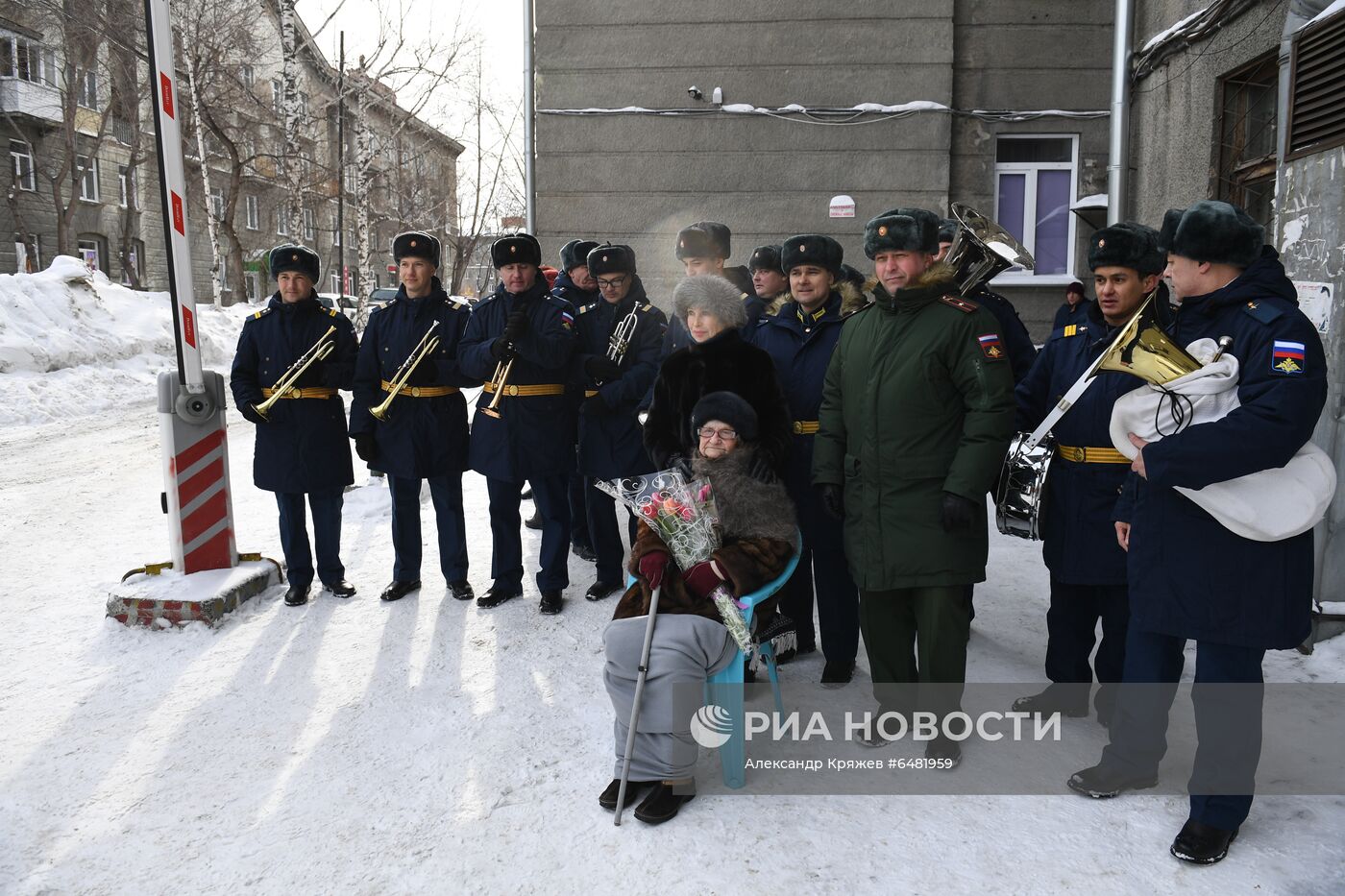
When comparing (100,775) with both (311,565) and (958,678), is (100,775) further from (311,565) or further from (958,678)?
(958,678)

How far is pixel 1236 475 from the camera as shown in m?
2.54

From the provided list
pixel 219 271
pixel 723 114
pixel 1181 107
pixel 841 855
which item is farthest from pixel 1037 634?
pixel 219 271

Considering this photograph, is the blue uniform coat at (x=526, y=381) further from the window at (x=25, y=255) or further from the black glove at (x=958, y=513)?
the window at (x=25, y=255)

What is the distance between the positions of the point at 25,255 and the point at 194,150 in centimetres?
636

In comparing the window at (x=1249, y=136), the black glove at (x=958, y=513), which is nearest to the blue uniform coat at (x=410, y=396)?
the black glove at (x=958, y=513)

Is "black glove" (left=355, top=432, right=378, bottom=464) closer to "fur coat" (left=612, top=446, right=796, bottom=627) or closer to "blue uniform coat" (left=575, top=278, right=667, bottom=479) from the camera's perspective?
"blue uniform coat" (left=575, top=278, right=667, bottom=479)

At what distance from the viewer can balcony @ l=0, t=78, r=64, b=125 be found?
1075 inches

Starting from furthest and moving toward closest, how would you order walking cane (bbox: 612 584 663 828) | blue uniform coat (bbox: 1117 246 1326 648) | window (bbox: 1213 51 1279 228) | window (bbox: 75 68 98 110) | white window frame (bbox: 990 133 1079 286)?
window (bbox: 75 68 98 110), white window frame (bbox: 990 133 1079 286), window (bbox: 1213 51 1279 228), walking cane (bbox: 612 584 663 828), blue uniform coat (bbox: 1117 246 1326 648)

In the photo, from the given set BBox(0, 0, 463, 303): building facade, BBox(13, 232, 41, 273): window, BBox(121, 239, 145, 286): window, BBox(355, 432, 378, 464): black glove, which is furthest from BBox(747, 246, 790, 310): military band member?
BBox(121, 239, 145, 286): window

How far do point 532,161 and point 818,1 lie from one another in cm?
356

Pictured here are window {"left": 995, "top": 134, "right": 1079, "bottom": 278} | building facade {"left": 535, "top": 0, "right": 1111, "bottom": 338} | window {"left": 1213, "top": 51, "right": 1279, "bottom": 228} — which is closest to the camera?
window {"left": 1213, "top": 51, "right": 1279, "bottom": 228}

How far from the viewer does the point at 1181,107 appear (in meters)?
7.42

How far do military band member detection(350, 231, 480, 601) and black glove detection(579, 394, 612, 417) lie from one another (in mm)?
612

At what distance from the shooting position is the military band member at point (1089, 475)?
328 cm
